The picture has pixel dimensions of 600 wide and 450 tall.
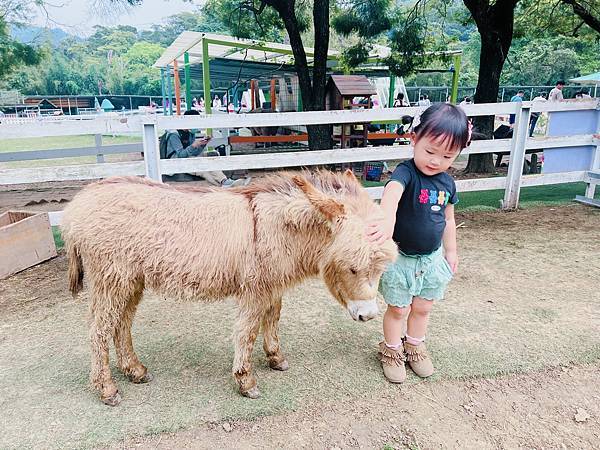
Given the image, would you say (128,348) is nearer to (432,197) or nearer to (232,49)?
(432,197)

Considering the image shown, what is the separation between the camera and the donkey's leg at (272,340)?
9.20 feet

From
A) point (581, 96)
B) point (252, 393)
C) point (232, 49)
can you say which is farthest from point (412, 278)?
point (581, 96)

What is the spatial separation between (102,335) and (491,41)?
897 cm

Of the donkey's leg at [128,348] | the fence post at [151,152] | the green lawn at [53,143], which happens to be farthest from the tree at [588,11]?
the green lawn at [53,143]

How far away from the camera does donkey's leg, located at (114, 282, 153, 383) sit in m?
2.61

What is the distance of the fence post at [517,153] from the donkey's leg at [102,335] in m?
5.94

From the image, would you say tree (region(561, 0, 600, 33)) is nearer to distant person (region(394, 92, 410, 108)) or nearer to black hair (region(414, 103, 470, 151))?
black hair (region(414, 103, 470, 151))

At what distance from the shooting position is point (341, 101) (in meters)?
9.48

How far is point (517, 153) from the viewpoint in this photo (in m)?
6.32

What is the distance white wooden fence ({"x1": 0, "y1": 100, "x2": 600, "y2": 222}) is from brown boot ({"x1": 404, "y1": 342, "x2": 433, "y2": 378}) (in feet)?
8.77

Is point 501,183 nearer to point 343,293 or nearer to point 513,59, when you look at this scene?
point 343,293

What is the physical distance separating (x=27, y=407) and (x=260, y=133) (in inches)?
486

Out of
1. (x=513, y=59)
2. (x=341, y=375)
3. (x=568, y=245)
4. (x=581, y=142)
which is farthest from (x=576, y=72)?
(x=341, y=375)

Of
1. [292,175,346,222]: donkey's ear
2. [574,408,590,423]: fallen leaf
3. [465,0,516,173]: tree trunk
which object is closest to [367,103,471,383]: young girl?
[292,175,346,222]: donkey's ear
